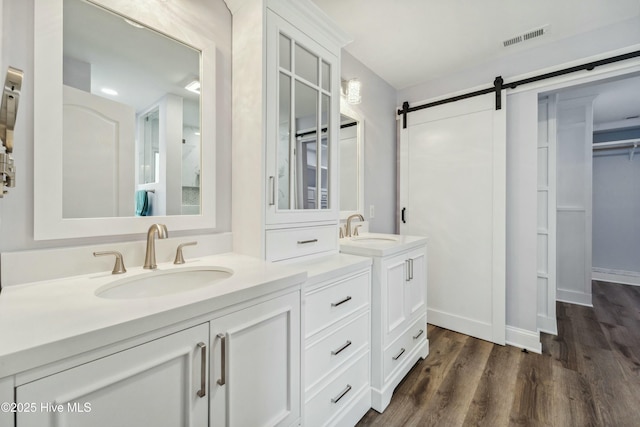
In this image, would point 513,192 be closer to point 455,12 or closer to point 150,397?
point 455,12

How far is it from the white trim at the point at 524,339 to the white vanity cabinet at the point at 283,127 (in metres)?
1.84

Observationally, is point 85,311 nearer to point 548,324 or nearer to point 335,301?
point 335,301

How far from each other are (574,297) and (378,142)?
297cm

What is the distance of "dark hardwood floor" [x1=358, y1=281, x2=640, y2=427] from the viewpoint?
1.51m

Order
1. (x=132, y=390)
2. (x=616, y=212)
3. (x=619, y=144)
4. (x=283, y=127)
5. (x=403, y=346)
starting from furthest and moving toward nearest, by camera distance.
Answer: (x=616, y=212) < (x=619, y=144) < (x=403, y=346) < (x=283, y=127) < (x=132, y=390)

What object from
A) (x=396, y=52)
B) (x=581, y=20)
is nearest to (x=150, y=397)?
(x=396, y=52)

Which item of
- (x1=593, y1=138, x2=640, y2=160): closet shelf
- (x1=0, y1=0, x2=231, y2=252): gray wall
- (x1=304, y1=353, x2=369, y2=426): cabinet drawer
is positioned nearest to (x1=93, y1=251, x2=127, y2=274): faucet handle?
(x1=0, y1=0, x2=231, y2=252): gray wall

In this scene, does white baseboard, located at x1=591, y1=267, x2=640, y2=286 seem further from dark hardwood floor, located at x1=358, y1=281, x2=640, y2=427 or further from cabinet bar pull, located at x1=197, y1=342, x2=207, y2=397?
cabinet bar pull, located at x1=197, y1=342, x2=207, y2=397

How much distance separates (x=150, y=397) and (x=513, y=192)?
2.72 metres

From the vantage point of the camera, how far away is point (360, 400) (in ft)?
4.93

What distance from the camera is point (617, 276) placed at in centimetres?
403

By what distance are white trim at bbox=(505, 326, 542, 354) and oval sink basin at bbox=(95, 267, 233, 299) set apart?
244 cm

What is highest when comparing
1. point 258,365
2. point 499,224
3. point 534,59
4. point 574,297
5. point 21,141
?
point 534,59

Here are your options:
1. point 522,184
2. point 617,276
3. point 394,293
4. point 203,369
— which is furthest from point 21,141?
point 617,276
